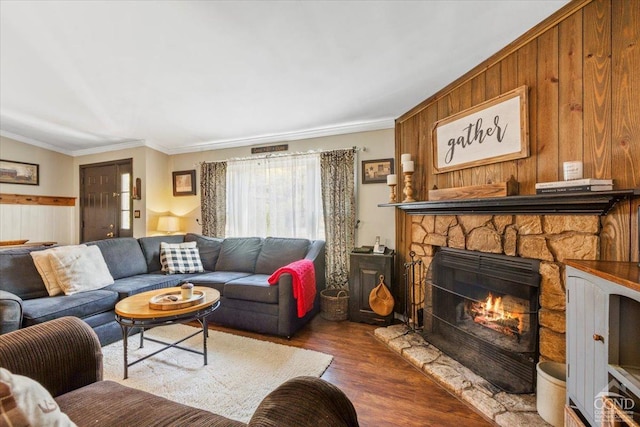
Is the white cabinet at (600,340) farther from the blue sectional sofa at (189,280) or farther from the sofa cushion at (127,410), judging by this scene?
the blue sectional sofa at (189,280)

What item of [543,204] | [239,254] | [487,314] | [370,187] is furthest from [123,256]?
[543,204]

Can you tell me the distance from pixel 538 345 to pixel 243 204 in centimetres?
365

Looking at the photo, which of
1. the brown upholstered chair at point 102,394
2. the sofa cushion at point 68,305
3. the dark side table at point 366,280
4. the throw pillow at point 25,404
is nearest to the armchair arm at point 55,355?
the brown upholstered chair at point 102,394

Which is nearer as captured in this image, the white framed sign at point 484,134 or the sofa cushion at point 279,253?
the white framed sign at point 484,134

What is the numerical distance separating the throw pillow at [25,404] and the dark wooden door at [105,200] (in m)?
Result: 4.59

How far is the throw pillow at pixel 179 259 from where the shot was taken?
341 cm

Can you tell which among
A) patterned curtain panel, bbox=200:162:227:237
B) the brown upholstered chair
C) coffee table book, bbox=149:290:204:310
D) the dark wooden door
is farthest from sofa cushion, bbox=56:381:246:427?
the dark wooden door

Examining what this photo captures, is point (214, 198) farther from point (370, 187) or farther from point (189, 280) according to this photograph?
point (370, 187)

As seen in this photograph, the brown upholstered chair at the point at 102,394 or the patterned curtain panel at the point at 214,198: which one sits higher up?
the patterned curtain panel at the point at 214,198

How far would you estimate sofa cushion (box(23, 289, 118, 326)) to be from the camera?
2080 mm

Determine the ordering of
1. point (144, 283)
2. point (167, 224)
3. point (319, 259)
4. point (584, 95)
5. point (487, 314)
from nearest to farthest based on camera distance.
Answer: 1. point (584, 95)
2. point (487, 314)
3. point (144, 283)
4. point (319, 259)
5. point (167, 224)

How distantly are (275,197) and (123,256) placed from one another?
202cm

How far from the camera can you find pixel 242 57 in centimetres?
205

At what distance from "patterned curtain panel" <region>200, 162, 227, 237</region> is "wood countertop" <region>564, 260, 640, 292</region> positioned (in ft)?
13.1
